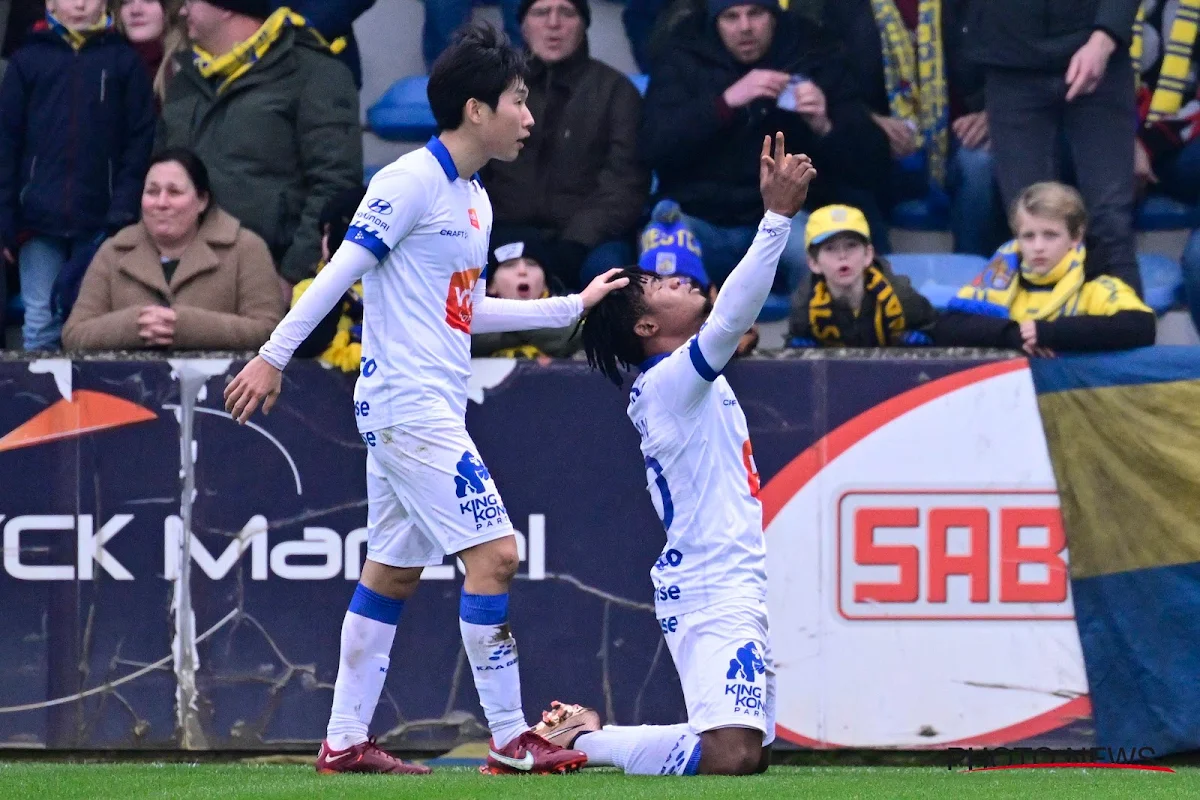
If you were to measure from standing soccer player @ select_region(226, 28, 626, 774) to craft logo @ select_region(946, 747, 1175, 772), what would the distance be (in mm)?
1794

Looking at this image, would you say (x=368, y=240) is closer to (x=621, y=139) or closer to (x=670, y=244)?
(x=670, y=244)

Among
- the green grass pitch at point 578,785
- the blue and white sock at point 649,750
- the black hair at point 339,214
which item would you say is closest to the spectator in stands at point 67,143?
the black hair at point 339,214

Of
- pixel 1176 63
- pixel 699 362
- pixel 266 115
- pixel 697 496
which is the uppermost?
pixel 1176 63

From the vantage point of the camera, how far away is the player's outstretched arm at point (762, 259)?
503 cm

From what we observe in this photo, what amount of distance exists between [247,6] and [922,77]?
2840 millimetres

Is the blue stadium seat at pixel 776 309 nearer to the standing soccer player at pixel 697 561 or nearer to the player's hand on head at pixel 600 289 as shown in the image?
the standing soccer player at pixel 697 561

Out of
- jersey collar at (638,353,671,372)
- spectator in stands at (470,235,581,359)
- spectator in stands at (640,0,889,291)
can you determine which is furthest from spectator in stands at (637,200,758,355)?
jersey collar at (638,353,671,372)

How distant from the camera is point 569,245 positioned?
24.7 ft

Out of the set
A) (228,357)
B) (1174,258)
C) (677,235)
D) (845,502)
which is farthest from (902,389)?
(228,357)

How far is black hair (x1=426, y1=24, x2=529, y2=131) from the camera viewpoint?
17.6ft

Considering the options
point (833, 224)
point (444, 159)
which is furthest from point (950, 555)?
point (444, 159)

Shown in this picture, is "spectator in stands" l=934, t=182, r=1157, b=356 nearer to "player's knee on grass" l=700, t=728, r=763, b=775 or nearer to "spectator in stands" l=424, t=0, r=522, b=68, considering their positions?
→ "player's knee on grass" l=700, t=728, r=763, b=775

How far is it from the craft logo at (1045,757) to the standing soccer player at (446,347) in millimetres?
1794

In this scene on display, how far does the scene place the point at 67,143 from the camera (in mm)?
7828
